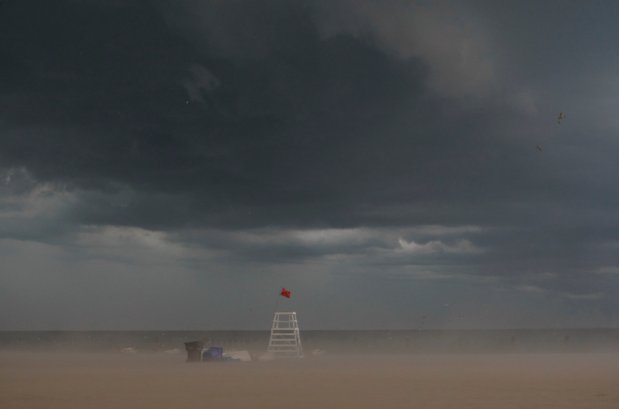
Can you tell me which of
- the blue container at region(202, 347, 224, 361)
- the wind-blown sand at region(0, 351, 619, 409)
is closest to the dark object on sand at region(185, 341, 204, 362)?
the blue container at region(202, 347, 224, 361)

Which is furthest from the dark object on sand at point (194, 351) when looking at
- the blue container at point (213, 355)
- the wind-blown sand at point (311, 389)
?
the wind-blown sand at point (311, 389)

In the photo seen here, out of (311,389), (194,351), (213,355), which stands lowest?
(311,389)

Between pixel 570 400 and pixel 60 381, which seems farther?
pixel 60 381

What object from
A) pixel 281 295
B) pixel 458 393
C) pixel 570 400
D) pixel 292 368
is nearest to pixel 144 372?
pixel 292 368

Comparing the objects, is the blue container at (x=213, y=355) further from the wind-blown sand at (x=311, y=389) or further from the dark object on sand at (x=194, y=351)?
the wind-blown sand at (x=311, y=389)

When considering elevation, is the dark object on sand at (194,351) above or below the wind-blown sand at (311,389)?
above

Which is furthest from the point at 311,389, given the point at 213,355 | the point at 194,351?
the point at 194,351

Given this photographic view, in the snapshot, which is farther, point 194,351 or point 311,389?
point 194,351

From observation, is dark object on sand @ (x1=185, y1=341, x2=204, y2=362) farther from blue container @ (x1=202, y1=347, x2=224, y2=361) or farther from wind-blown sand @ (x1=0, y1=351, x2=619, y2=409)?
wind-blown sand @ (x1=0, y1=351, x2=619, y2=409)

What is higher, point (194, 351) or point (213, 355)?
point (194, 351)

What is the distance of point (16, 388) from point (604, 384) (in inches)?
906

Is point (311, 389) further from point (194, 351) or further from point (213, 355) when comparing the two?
point (194, 351)

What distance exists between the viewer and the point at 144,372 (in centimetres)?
3441

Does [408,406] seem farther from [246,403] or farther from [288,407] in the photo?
[246,403]
